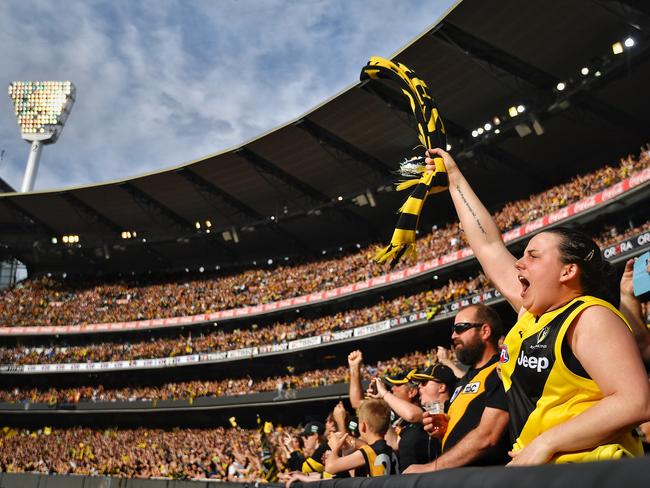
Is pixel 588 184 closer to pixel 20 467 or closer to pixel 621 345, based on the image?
pixel 621 345

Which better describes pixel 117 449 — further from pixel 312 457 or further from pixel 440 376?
pixel 440 376

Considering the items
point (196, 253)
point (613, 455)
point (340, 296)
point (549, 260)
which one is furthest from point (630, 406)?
point (196, 253)

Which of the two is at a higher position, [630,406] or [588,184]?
[588,184]

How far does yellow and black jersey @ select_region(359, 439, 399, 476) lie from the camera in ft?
14.7

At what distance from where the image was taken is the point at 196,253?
42781 millimetres

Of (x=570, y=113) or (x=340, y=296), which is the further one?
(x=340, y=296)

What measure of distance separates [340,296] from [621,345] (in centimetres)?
2922

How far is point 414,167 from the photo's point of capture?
3.35m

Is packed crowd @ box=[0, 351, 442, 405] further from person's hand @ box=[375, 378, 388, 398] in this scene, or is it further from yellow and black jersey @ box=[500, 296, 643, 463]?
yellow and black jersey @ box=[500, 296, 643, 463]

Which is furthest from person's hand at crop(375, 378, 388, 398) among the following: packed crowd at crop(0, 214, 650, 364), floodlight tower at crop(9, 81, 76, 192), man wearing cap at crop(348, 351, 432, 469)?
floodlight tower at crop(9, 81, 76, 192)

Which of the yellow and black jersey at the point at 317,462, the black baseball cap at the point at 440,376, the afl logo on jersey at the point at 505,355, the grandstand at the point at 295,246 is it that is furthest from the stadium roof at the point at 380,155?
the afl logo on jersey at the point at 505,355

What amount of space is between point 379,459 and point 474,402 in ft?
5.49

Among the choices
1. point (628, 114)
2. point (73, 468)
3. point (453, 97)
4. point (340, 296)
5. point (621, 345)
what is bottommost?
point (73, 468)

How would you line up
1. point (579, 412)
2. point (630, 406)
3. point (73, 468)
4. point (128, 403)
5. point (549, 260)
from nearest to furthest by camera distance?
1. point (630, 406)
2. point (579, 412)
3. point (549, 260)
4. point (73, 468)
5. point (128, 403)
